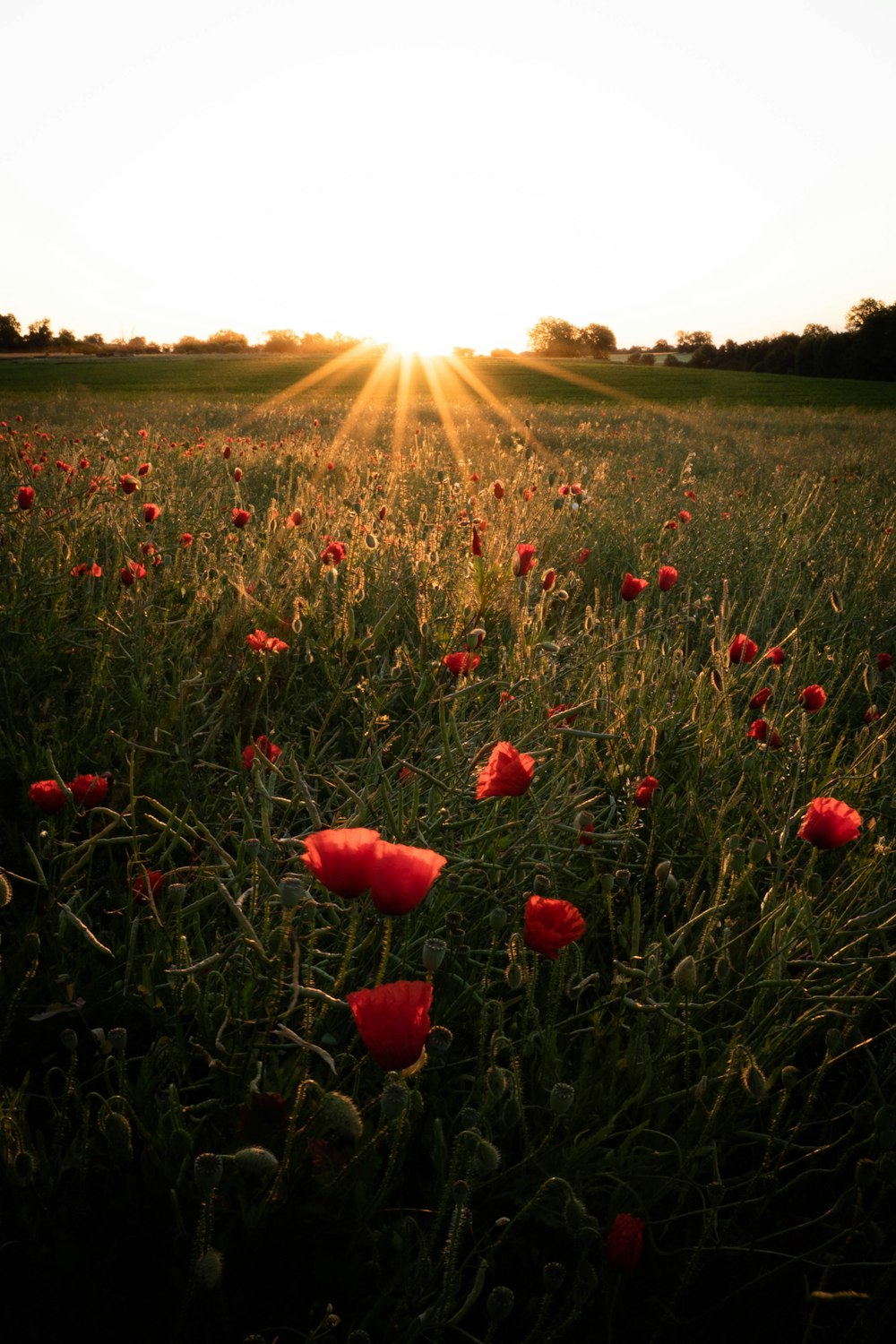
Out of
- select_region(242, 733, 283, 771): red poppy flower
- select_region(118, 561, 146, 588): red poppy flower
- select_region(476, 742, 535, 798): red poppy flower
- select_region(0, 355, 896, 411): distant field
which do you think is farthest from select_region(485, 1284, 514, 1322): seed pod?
select_region(0, 355, 896, 411): distant field

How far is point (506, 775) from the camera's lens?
1121 millimetres

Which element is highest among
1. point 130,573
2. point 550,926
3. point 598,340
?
point 598,340

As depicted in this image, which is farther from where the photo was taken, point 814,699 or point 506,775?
point 814,699

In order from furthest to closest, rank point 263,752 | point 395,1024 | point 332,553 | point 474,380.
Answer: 1. point 474,380
2. point 332,553
3. point 263,752
4. point 395,1024

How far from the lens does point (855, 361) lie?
1719 inches

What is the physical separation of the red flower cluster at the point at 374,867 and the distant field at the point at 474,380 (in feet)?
54.3

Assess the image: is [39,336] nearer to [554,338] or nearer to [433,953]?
[554,338]

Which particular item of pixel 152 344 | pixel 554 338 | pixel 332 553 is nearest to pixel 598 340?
pixel 554 338

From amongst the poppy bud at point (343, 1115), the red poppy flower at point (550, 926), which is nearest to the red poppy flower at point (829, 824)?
the red poppy flower at point (550, 926)

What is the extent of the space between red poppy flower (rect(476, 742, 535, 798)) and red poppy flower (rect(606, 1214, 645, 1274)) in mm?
545

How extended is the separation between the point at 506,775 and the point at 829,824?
509mm

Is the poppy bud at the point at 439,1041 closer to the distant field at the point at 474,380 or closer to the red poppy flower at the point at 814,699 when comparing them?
the red poppy flower at the point at 814,699

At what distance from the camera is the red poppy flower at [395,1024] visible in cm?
75

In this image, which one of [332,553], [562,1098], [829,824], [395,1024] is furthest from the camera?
[332,553]
